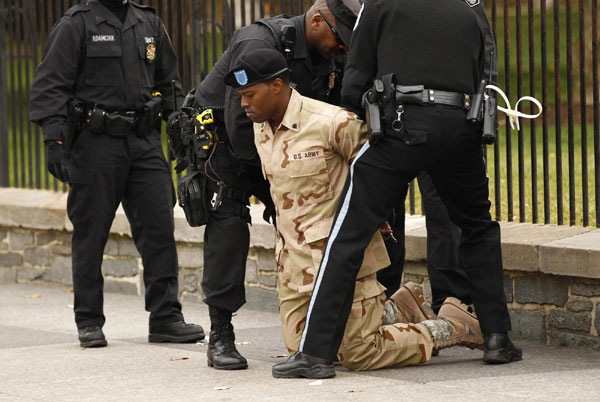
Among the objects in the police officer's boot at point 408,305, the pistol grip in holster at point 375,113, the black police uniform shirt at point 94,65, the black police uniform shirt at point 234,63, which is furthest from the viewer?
the black police uniform shirt at point 94,65

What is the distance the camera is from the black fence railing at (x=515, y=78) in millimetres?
6602

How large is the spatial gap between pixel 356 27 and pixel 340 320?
4.28 ft

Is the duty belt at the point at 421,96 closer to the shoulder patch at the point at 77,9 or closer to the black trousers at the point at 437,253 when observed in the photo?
the black trousers at the point at 437,253

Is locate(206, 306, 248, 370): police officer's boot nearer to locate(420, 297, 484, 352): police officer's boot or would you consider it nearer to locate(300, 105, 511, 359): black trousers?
locate(300, 105, 511, 359): black trousers

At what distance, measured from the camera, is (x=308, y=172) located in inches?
209

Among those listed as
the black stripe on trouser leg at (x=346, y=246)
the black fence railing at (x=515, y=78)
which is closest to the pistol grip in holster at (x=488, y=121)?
the black stripe on trouser leg at (x=346, y=246)

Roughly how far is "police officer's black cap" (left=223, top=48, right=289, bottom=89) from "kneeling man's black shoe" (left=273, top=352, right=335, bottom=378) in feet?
4.08

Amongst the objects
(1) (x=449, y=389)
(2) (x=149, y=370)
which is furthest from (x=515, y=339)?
(2) (x=149, y=370)

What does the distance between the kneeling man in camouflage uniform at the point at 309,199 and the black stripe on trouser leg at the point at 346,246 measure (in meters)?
0.11

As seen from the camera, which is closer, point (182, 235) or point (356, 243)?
point (356, 243)

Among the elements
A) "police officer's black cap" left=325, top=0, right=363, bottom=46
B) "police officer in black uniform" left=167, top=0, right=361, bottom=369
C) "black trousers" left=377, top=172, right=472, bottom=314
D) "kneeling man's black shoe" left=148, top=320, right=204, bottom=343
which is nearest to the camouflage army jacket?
"police officer in black uniform" left=167, top=0, right=361, bottom=369

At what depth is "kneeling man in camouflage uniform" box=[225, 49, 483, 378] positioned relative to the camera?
5.29 metres

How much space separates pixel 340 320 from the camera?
17.1 feet

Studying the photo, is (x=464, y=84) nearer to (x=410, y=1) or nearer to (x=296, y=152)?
(x=410, y=1)
